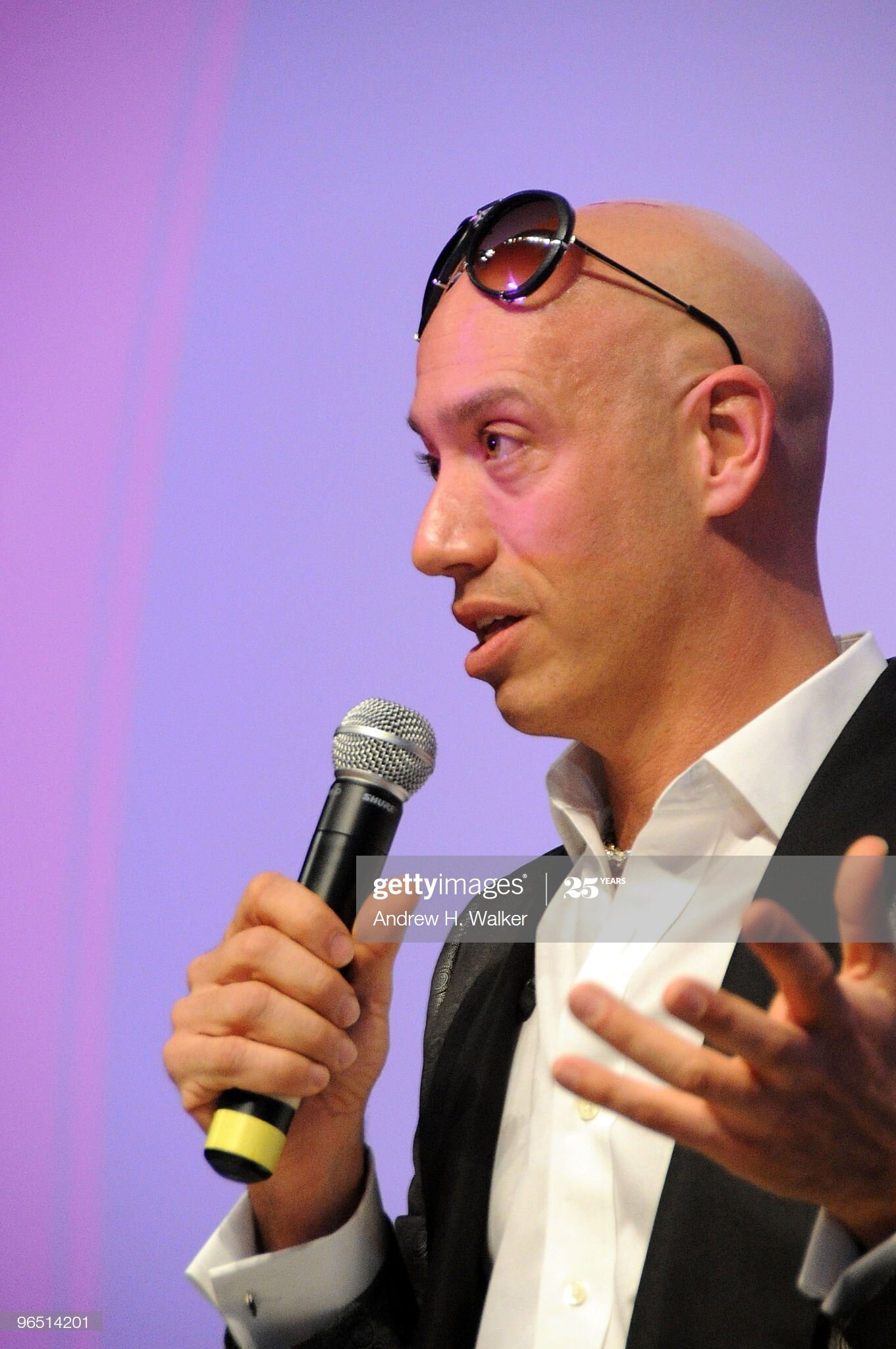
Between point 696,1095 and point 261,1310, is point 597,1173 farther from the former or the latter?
point 696,1095

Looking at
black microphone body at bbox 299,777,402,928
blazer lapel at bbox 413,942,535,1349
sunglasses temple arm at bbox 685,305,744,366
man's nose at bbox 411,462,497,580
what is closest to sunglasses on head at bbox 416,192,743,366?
sunglasses temple arm at bbox 685,305,744,366

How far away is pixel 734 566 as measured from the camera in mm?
1487

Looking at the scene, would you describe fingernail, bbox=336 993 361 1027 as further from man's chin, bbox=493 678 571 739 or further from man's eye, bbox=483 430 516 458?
man's eye, bbox=483 430 516 458

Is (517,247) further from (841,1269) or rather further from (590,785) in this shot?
(841,1269)

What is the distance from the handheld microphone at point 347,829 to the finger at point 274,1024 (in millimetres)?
49

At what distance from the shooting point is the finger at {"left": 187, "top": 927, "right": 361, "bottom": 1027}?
1152 millimetres

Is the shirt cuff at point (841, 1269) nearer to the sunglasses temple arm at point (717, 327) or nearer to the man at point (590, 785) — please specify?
the man at point (590, 785)

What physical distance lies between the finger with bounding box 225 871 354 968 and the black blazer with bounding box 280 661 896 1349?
36cm

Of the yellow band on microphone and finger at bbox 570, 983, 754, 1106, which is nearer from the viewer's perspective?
finger at bbox 570, 983, 754, 1106

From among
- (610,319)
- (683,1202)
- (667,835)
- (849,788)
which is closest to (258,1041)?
(683,1202)

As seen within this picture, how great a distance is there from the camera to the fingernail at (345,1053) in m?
1.15

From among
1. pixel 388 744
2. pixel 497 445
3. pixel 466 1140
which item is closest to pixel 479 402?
pixel 497 445

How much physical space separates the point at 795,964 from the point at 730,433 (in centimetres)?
96

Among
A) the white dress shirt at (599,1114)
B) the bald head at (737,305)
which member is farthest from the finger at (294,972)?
the bald head at (737,305)
